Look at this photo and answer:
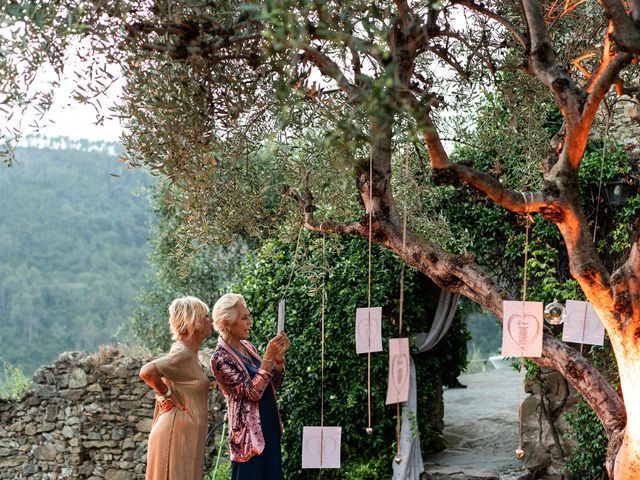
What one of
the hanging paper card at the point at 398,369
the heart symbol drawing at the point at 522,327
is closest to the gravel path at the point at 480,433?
the hanging paper card at the point at 398,369

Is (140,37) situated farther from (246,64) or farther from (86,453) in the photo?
(86,453)

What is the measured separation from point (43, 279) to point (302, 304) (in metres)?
18.1

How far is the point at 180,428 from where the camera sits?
5.92m

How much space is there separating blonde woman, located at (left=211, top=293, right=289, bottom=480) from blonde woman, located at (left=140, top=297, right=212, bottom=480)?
15 centimetres

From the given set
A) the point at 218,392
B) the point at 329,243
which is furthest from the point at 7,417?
the point at 329,243

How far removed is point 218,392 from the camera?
31.6 feet

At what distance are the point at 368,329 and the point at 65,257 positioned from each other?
21.1 meters

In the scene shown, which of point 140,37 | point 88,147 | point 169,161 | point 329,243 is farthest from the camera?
point 88,147

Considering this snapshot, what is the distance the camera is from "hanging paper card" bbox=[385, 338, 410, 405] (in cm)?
604

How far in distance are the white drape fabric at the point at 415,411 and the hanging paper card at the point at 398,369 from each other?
8.09 feet

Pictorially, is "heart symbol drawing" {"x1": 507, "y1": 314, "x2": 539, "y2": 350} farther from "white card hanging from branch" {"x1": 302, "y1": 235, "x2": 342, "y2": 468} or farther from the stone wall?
the stone wall

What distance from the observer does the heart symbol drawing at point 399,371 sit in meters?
6.04

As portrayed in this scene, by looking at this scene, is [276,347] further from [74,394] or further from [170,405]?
[74,394]

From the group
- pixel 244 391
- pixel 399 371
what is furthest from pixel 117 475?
pixel 399 371
